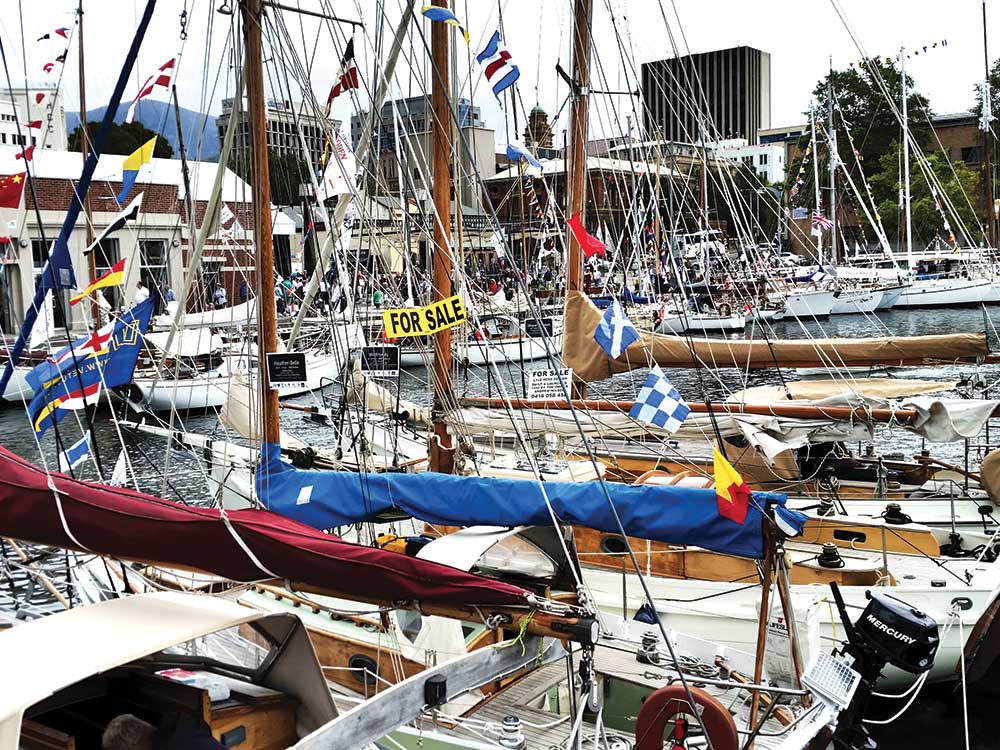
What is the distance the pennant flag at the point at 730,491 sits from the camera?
795cm

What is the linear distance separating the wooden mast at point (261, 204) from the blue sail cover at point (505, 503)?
66 centimetres

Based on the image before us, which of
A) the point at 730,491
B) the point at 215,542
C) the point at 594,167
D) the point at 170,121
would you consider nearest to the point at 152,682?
the point at 215,542


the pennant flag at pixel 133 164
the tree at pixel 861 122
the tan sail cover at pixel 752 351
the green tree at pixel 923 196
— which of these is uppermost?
the tree at pixel 861 122

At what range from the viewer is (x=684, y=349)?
19.6 m

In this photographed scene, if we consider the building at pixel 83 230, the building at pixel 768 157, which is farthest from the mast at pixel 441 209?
the building at pixel 768 157

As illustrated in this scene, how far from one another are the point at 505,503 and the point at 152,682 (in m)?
3.55

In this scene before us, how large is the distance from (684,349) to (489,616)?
13.2m

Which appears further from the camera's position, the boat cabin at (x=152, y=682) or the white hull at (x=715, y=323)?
the white hull at (x=715, y=323)

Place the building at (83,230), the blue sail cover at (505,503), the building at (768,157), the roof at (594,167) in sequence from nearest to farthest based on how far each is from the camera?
the blue sail cover at (505,503) → the roof at (594,167) → the building at (83,230) → the building at (768,157)

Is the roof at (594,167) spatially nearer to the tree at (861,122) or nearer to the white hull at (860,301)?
the white hull at (860,301)

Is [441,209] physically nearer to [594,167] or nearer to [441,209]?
[441,209]

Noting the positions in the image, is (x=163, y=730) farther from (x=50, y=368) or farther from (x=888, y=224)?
(x=888, y=224)

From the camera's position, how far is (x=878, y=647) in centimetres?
800

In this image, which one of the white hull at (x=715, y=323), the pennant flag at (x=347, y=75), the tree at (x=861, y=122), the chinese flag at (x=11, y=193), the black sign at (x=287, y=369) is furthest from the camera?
the tree at (x=861, y=122)
